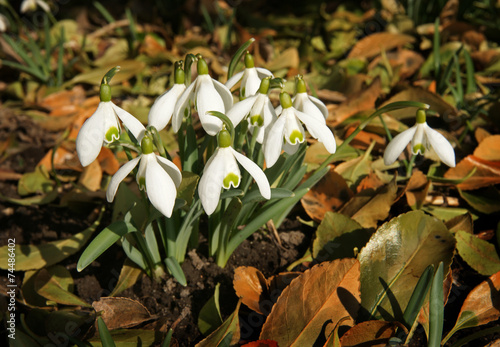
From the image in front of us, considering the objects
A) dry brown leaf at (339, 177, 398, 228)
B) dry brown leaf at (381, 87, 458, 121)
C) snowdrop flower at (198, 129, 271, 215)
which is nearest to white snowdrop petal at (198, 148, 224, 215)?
snowdrop flower at (198, 129, 271, 215)

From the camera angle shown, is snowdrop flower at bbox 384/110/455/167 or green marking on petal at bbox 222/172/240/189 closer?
green marking on petal at bbox 222/172/240/189

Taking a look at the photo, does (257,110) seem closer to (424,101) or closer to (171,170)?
(171,170)

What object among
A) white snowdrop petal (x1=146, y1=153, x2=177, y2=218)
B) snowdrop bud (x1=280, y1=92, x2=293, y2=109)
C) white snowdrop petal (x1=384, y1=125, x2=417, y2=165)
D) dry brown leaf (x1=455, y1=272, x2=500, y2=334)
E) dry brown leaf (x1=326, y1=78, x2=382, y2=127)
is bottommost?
dry brown leaf (x1=455, y1=272, x2=500, y2=334)

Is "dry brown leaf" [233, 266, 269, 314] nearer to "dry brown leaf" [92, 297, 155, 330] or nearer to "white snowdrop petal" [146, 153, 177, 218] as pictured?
"dry brown leaf" [92, 297, 155, 330]

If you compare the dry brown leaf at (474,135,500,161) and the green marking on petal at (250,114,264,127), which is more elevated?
the green marking on petal at (250,114,264,127)

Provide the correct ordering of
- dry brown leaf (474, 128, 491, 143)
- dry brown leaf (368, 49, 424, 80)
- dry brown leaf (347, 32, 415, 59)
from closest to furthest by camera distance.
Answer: dry brown leaf (474, 128, 491, 143)
dry brown leaf (368, 49, 424, 80)
dry brown leaf (347, 32, 415, 59)

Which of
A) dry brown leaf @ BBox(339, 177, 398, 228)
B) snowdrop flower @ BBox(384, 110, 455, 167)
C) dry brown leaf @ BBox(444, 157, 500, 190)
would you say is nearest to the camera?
snowdrop flower @ BBox(384, 110, 455, 167)

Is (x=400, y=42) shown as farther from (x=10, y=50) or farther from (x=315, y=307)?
(x=10, y=50)
